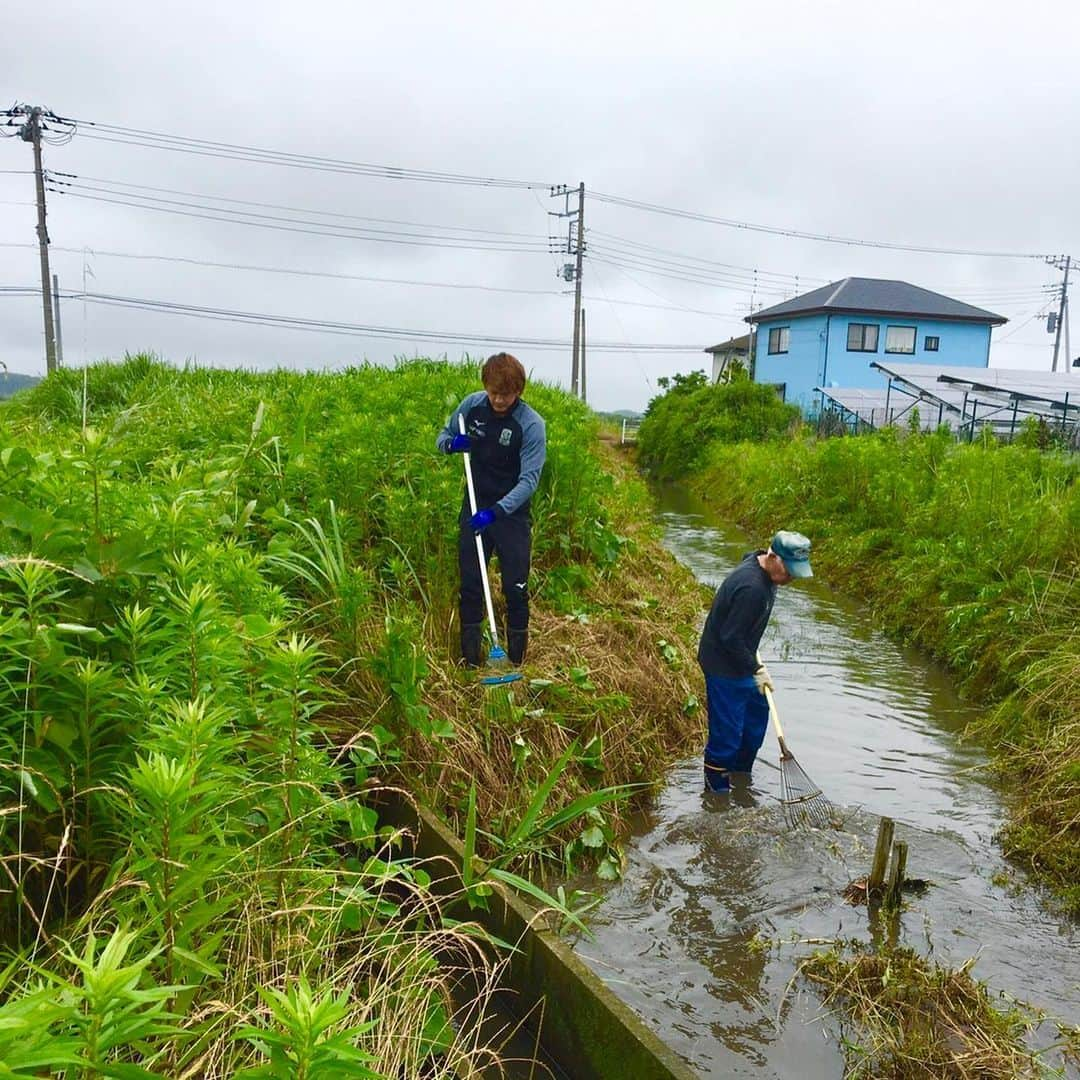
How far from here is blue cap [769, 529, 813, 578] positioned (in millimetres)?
5391

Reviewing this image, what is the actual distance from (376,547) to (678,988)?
12.1ft

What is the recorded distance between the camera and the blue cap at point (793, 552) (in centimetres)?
539

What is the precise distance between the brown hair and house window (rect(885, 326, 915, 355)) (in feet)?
130

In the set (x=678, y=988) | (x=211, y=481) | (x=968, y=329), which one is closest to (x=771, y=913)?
(x=678, y=988)

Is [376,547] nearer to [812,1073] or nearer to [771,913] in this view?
[771,913]

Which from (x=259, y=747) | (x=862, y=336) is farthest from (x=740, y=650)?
(x=862, y=336)

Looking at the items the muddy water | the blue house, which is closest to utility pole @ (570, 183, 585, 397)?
the blue house

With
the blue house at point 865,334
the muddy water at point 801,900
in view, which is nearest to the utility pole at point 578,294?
the blue house at point 865,334

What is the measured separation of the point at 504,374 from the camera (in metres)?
5.54

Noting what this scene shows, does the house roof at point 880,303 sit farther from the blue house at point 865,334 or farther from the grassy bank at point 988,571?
the grassy bank at point 988,571

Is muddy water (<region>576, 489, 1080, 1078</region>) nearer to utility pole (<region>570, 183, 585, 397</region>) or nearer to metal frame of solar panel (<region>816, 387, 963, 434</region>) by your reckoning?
metal frame of solar panel (<region>816, 387, 963, 434</region>)

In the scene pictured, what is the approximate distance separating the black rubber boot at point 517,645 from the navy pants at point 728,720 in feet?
4.07

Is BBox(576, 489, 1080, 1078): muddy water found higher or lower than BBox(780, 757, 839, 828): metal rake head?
lower

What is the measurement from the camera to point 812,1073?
3.45m
